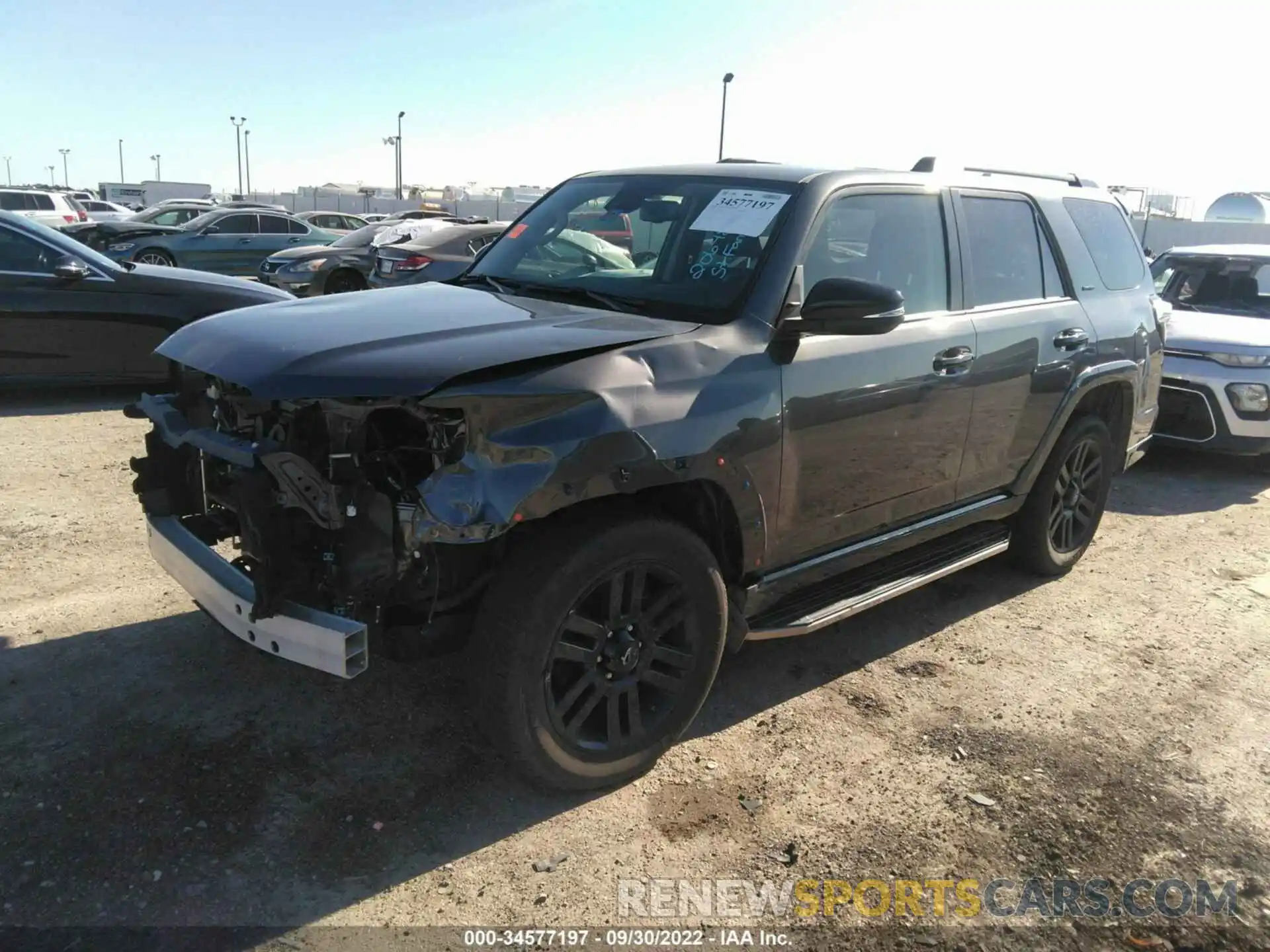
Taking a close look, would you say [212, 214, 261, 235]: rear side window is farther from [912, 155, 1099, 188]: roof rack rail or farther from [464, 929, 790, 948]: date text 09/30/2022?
[464, 929, 790, 948]: date text 09/30/2022

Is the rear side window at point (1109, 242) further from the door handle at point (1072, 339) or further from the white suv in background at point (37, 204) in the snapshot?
the white suv in background at point (37, 204)

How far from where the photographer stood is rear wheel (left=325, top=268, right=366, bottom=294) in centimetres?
1394

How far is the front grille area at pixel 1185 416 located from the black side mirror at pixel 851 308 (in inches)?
207

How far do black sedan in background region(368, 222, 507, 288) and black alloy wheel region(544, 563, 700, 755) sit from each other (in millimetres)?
8254

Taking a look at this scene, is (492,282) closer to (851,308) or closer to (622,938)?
(851,308)

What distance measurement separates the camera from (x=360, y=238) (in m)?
15.2

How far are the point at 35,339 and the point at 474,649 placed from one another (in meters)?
6.37

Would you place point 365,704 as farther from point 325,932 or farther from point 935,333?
point 935,333

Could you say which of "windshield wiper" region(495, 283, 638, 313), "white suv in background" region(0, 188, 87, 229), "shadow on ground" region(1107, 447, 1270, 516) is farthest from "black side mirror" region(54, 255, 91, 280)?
"white suv in background" region(0, 188, 87, 229)

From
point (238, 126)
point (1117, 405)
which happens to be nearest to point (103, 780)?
point (1117, 405)

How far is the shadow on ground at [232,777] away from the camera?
2602mm

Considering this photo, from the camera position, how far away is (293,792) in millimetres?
3039

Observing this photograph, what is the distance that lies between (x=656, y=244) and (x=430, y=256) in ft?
26.0

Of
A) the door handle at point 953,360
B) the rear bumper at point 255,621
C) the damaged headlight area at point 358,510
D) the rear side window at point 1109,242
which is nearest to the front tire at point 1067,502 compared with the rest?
the rear side window at point 1109,242
